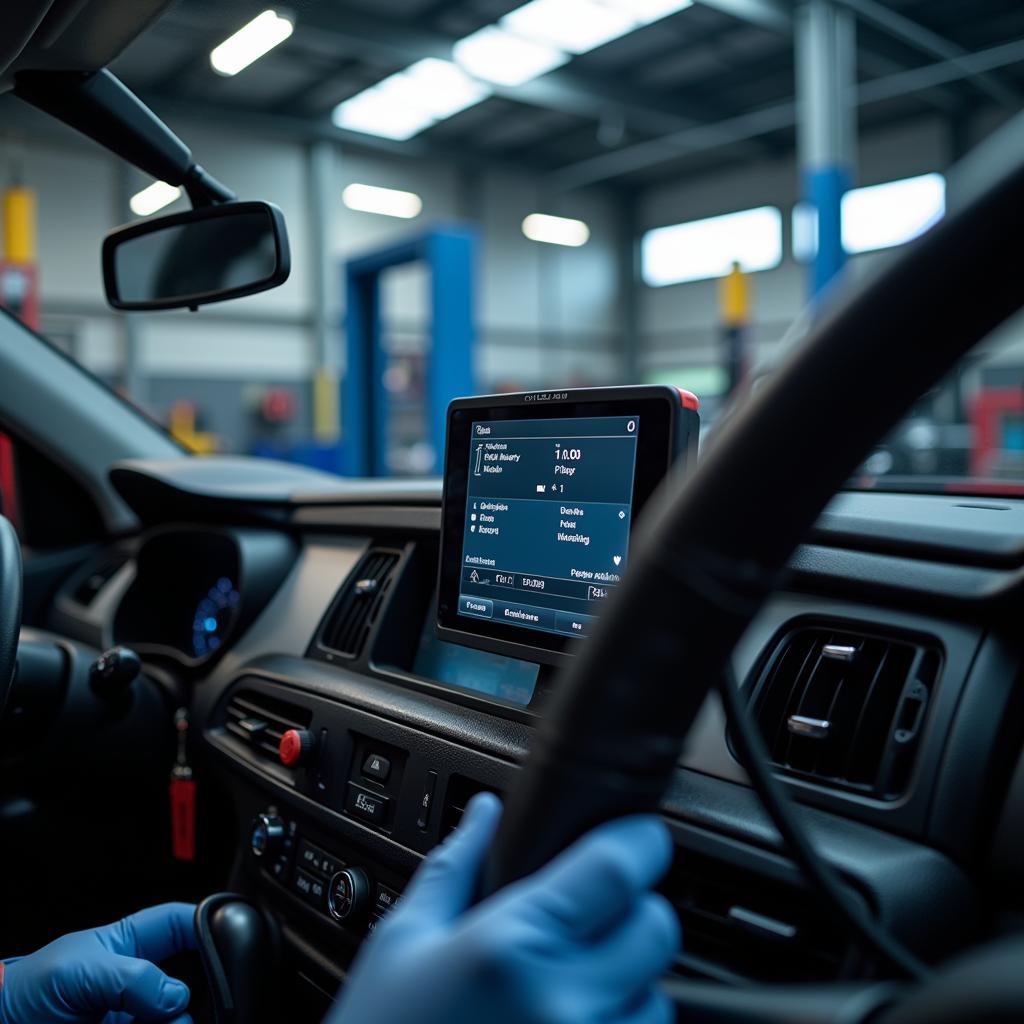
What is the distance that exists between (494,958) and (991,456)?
602 centimetres

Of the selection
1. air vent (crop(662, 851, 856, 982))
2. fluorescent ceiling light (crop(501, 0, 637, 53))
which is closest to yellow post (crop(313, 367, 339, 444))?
fluorescent ceiling light (crop(501, 0, 637, 53))

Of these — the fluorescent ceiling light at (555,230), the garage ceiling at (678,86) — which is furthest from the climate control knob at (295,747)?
the fluorescent ceiling light at (555,230)

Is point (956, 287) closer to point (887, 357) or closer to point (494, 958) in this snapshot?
point (887, 357)

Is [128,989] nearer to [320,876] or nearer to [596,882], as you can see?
[320,876]

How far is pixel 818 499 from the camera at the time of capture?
484 millimetres

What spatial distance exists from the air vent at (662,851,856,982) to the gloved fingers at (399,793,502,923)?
0.33m

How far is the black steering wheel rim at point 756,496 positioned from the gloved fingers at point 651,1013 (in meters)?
0.10

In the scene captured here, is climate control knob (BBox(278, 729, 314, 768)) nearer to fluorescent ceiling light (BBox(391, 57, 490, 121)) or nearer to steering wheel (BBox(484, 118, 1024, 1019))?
steering wheel (BBox(484, 118, 1024, 1019))

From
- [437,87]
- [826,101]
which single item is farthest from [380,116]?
[826,101]

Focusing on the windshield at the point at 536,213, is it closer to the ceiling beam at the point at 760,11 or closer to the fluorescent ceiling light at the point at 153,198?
the ceiling beam at the point at 760,11

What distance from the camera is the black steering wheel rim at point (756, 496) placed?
46 centimetres

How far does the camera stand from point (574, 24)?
32.6 ft

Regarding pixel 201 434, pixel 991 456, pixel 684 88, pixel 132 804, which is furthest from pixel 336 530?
pixel 684 88

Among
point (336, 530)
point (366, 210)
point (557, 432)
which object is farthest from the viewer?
point (366, 210)
